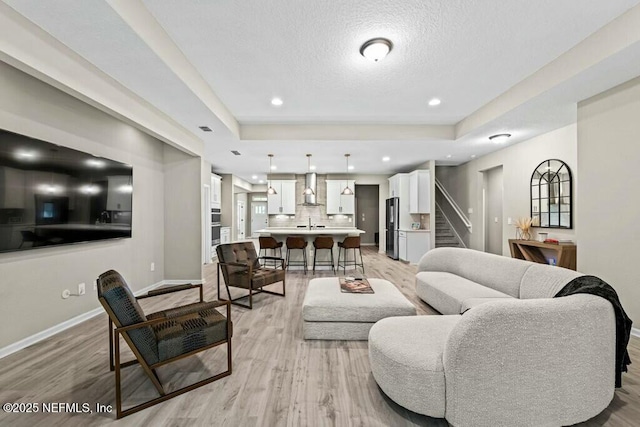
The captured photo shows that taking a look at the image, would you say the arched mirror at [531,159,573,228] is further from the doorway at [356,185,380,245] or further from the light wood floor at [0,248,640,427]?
the doorway at [356,185,380,245]

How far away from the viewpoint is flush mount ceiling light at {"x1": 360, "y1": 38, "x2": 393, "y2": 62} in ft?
8.88

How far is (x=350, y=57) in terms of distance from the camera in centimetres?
302

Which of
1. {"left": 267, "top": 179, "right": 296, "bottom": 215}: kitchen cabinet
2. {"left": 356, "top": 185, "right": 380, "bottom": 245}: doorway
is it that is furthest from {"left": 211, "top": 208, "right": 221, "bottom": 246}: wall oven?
{"left": 356, "top": 185, "right": 380, "bottom": 245}: doorway

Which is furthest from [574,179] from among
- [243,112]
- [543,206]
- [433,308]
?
[243,112]

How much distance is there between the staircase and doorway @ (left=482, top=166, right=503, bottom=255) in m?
0.90

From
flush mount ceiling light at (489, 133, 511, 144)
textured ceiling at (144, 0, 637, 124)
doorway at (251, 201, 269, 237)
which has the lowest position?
doorway at (251, 201, 269, 237)

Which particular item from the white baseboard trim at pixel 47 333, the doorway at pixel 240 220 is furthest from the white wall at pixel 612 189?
the doorway at pixel 240 220

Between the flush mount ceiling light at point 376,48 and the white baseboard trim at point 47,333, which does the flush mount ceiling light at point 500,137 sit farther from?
the white baseboard trim at point 47,333

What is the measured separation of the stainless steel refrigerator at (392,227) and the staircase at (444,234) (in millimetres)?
1243

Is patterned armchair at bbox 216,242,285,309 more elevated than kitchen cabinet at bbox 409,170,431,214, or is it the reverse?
kitchen cabinet at bbox 409,170,431,214

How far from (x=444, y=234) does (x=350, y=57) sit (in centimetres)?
684

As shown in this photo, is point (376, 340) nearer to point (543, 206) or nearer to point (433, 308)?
point (433, 308)

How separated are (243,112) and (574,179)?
5657 millimetres

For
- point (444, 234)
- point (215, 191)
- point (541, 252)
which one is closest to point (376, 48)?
point (541, 252)
